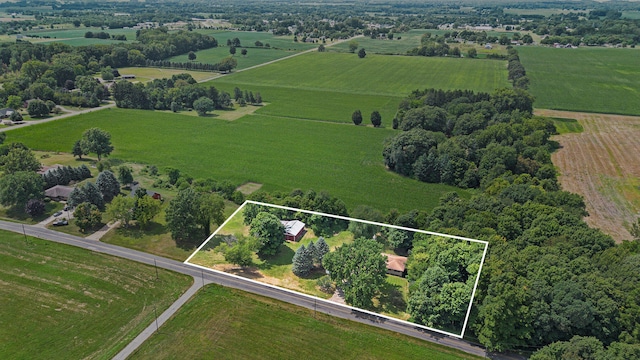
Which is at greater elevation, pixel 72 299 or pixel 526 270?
pixel 526 270

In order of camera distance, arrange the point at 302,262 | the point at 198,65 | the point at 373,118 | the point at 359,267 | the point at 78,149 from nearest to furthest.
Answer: the point at 359,267 → the point at 302,262 → the point at 78,149 → the point at 373,118 → the point at 198,65

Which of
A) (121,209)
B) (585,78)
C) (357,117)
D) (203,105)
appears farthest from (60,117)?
(585,78)

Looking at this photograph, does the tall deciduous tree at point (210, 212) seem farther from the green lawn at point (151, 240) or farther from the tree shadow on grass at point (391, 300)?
the tree shadow on grass at point (391, 300)

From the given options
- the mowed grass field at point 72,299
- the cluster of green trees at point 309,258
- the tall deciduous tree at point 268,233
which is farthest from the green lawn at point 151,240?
the cluster of green trees at point 309,258

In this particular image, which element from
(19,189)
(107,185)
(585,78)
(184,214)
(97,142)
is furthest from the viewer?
(585,78)

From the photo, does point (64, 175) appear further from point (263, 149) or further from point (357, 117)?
point (357, 117)

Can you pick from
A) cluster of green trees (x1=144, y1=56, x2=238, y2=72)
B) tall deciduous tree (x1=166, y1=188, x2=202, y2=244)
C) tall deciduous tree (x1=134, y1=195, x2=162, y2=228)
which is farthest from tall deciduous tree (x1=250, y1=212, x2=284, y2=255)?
cluster of green trees (x1=144, y1=56, x2=238, y2=72)
